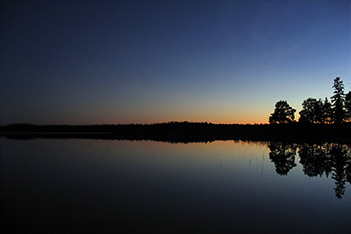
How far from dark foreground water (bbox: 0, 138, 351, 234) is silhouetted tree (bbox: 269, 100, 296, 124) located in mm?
63815

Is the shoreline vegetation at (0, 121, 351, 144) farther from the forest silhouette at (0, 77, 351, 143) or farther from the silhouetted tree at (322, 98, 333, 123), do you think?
the silhouetted tree at (322, 98, 333, 123)

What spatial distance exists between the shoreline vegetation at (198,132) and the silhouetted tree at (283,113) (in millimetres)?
3900

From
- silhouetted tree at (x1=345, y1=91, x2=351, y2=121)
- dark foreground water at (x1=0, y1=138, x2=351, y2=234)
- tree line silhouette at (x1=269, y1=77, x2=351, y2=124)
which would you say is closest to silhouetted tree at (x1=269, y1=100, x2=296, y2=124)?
tree line silhouette at (x1=269, y1=77, x2=351, y2=124)

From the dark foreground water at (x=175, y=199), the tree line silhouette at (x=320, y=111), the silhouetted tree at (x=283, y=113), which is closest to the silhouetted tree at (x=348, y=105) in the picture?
the tree line silhouette at (x=320, y=111)

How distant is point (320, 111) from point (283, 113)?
11.7m

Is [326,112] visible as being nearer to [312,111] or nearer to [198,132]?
[312,111]

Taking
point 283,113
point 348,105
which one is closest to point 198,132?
point 283,113

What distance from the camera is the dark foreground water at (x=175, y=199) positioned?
8.79m

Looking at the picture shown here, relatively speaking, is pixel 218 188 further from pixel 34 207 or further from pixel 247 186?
pixel 34 207

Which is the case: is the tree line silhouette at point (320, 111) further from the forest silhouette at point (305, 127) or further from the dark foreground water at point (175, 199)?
the dark foreground water at point (175, 199)

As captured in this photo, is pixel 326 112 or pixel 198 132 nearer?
pixel 326 112

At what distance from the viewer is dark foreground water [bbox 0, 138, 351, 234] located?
879 cm

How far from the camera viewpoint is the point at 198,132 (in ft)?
350

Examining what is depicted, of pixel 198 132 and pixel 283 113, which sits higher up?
pixel 283 113
